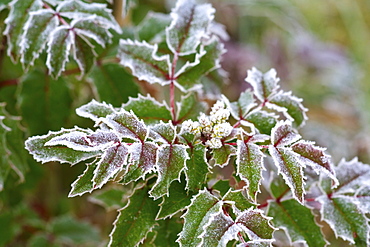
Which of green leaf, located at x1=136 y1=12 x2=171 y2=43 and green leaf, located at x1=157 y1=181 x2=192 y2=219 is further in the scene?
green leaf, located at x1=136 y1=12 x2=171 y2=43

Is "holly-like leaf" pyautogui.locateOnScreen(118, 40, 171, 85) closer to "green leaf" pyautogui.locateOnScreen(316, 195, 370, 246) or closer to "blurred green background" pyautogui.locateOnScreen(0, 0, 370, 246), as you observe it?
"blurred green background" pyautogui.locateOnScreen(0, 0, 370, 246)

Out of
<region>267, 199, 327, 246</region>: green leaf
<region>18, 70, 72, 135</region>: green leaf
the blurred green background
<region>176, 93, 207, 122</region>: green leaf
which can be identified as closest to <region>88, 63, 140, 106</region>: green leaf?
the blurred green background

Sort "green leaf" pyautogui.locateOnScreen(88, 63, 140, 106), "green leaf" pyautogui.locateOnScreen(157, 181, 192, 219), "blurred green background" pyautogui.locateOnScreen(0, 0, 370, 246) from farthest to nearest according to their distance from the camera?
1. "blurred green background" pyautogui.locateOnScreen(0, 0, 370, 246)
2. "green leaf" pyautogui.locateOnScreen(88, 63, 140, 106)
3. "green leaf" pyautogui.locateOnScreen(157, 181, 192, 219)

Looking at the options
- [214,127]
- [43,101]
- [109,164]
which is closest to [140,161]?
[109,164]

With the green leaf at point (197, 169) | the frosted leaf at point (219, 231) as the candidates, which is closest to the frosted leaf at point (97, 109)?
the green leaf at point (197, 169)

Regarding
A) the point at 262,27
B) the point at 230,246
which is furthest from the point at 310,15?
the point at 230,246

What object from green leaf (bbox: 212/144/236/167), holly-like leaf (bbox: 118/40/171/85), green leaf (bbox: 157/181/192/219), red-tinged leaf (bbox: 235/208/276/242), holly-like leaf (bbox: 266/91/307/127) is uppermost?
holly-like leaf (bbox: 266/91/307/127)

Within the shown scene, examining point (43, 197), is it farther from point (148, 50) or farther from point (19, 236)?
point (148, 50)

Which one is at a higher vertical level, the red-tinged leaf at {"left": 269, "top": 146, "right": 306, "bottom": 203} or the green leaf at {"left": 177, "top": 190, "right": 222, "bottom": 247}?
the red-tinged leaf at {"left": 269, "top": 146, "right": 306, "bottom": 203}

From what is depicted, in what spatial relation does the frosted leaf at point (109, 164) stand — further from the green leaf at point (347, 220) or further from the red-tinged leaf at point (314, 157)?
the green leaf at point (347, 220)
